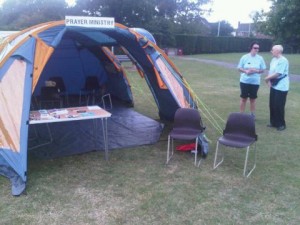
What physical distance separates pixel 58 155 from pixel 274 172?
3.00 meters

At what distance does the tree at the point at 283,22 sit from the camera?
1505cm

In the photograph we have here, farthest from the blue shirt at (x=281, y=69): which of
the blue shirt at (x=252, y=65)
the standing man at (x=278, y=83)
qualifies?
the blue shirt at (x=252, y=65)

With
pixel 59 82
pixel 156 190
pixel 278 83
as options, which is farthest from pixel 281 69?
pixel 59 82

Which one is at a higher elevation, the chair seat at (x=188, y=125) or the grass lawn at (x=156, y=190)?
the chair seat at (x=188, y=125)

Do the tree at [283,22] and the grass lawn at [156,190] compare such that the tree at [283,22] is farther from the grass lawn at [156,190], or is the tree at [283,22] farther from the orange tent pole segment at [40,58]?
the orange tent pole segment at [40,58]

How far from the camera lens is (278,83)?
617 cm

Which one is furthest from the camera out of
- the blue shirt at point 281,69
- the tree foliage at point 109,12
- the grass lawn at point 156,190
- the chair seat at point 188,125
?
the tree foliage at point 109,12

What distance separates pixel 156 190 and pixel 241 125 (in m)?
1.48

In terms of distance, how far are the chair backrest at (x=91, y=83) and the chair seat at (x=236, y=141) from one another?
4.60 metres

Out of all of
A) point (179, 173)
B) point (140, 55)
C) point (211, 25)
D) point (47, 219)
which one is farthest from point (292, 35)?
point (211, 25)

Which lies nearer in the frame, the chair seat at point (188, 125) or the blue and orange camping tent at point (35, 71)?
the blue and orange camping tent at point (35, 71)

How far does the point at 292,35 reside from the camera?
15.9 meters

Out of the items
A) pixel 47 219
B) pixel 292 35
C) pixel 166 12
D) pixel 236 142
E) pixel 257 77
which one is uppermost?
pixel 166 12

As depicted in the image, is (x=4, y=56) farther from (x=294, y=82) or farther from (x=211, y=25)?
(x=211, y=25)
